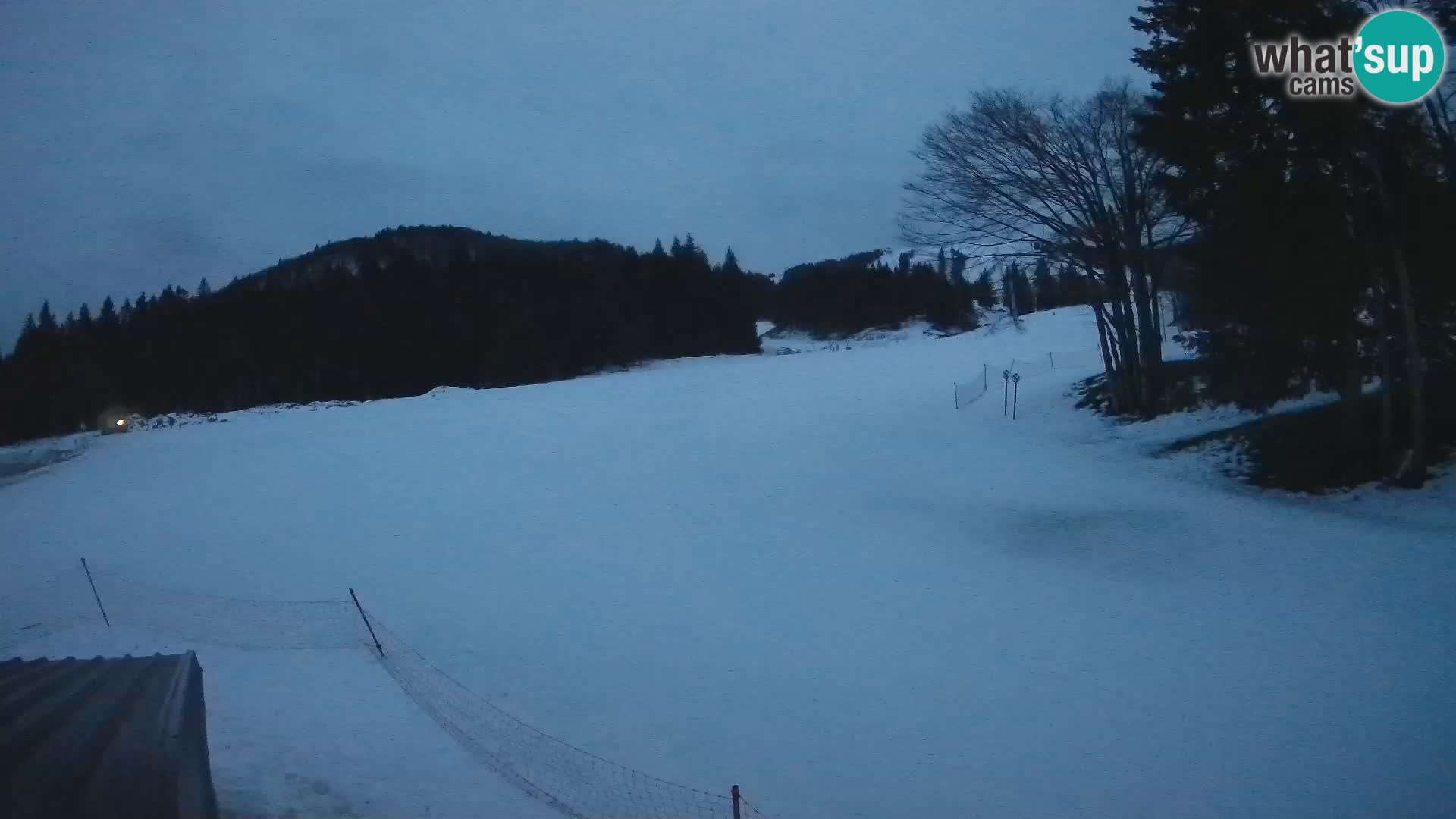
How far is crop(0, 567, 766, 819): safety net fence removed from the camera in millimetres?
6152

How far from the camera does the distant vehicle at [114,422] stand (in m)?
26.5

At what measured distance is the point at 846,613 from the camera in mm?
9867

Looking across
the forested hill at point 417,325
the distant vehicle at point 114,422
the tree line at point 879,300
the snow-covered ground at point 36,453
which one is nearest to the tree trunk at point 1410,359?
the snow-covered ground at point 36,453

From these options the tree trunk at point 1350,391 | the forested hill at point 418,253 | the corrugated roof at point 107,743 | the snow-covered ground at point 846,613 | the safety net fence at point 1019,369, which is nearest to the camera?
the corrugated roof at point 107,743

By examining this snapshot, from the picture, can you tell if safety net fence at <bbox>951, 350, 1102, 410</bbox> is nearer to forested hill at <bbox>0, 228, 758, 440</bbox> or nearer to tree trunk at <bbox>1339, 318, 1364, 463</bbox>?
tree trunk at <bbox>1339, 318, 1364, 463</bbox>

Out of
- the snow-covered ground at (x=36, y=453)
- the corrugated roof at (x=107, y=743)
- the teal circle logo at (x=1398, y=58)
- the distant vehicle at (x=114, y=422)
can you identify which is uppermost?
the teal circle logo at (x=1398, y=58)

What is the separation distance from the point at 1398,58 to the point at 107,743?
16.1 m

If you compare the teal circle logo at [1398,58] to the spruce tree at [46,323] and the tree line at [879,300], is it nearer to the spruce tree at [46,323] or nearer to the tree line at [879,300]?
the spruce tree at [46,323]

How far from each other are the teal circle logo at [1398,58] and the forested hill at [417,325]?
3896cm

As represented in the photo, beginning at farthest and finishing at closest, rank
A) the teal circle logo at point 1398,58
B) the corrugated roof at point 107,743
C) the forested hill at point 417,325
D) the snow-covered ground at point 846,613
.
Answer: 1. the forested hill at point 417,325
2. the teal circle logo at point 1398,58
3. the snow-covered ground at point 846,613
4. the corrugated roof at point 107,743

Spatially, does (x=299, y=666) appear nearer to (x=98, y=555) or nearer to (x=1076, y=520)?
(x=98, y=555)

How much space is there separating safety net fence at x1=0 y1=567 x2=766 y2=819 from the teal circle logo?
13251 millimetres

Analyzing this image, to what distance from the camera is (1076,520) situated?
494 inches

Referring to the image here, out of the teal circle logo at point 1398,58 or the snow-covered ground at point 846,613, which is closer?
the snow-covered ground at point 846,613
